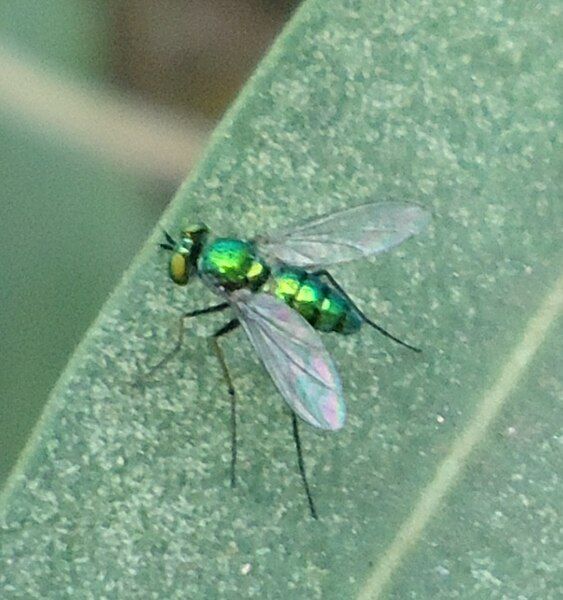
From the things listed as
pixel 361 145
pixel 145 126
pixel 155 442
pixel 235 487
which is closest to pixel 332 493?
pixel 235 487

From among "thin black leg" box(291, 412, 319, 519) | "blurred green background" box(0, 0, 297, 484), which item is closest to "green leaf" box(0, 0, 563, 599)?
"thin black leg" box(291, 412, 319, 519)

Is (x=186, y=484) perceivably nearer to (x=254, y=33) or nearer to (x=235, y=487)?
(x=235, y=487)

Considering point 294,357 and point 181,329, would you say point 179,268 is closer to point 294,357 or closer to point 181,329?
point 181,329

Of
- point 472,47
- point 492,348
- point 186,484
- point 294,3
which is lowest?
point 186,484

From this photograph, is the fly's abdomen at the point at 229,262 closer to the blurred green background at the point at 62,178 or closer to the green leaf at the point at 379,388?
the green leaf at the point at 379,388

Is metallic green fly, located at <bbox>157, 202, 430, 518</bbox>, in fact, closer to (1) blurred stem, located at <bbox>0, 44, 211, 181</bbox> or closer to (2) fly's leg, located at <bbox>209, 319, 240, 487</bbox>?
(2) fly's leg, located at <bbox>209, 319, 240, 487</bbox>

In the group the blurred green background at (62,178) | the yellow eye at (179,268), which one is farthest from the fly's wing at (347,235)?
the blurred green background at (62,178)
